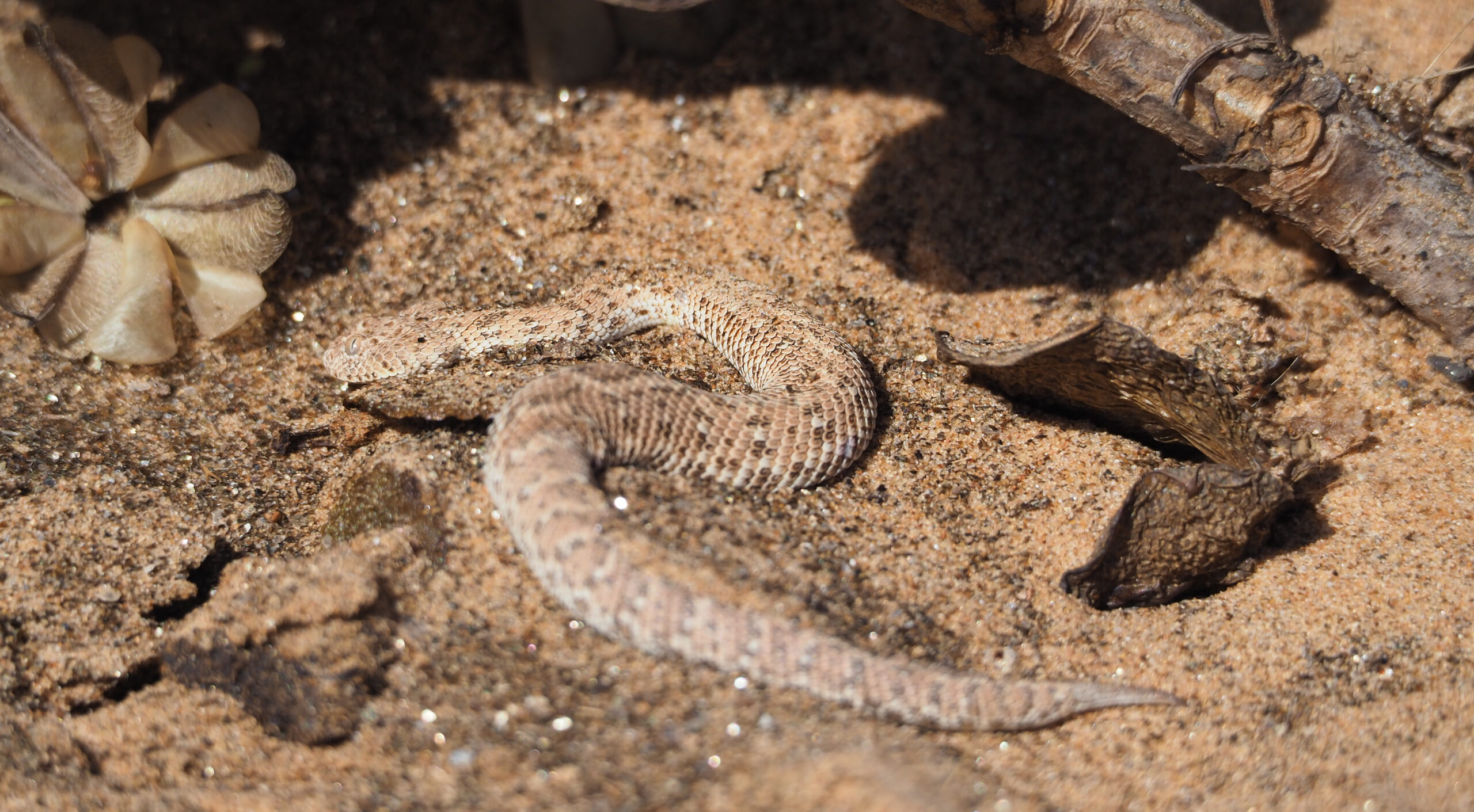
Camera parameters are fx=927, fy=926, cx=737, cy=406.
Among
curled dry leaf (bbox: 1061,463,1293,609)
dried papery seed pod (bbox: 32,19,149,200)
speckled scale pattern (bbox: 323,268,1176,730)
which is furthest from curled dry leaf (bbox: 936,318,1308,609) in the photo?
dried papery seed pod (bbox: 32,19,149,200)

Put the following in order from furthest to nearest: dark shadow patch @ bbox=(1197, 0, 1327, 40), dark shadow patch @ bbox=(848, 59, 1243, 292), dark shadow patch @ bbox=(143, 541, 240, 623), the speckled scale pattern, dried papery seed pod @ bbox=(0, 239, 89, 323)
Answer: dark shadow patch @ bbox=(1197, 0, 1327, 40), dark shadow patch @ bbox=(848, 59, 1243, 292), dried papery seed pod @ bbox=(0, 239, 89, 323), dark shadow patch @ bbox=(143, 541, 240, 623), the speckled scale pattern

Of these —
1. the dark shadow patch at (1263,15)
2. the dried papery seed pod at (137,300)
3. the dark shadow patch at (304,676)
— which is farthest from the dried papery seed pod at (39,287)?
the dark shadow patch at (1263,15)

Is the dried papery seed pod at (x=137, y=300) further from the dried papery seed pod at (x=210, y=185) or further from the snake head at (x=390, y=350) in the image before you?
the snake head at (x=390, y=350)

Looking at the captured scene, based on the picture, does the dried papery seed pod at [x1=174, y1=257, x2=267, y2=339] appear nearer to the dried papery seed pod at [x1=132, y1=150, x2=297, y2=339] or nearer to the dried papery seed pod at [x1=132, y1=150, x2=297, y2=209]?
the dried papery seed pod at [x1=132, y1=150, x2=297, y2=339]

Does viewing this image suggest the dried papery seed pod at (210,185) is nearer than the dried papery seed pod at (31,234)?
No

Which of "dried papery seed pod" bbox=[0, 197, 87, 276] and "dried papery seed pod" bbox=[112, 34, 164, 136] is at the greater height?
"dried papery seed pod" bbox=[112, 34, 164, 136]

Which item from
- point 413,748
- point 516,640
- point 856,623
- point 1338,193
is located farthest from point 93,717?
point 1338,193

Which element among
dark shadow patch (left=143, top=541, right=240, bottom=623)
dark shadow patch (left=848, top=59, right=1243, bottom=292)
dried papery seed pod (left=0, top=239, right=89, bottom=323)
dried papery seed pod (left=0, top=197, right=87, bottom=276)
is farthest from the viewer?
dark shadow patch (left=848, top=59, right=1243, bottom=292)
